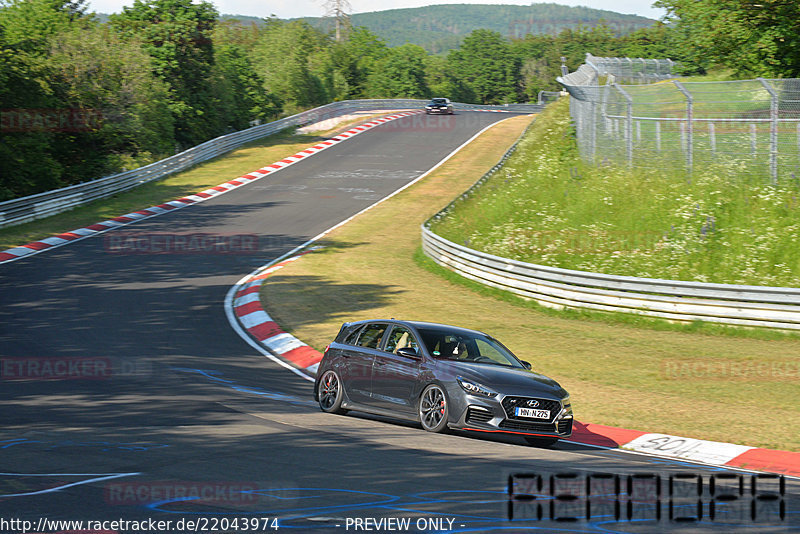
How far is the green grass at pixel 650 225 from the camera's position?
66.2 feet

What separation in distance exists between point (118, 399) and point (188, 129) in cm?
4127

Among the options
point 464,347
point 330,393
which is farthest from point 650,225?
point 330,393

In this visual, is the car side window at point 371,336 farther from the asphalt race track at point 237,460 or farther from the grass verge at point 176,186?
the grass verge at point 176,186

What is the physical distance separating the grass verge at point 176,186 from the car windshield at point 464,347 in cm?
1891

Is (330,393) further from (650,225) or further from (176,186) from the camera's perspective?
(176,186)

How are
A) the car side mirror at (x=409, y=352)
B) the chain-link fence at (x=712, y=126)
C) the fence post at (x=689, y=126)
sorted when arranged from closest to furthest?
the car side mirror at (x=409, y=352), the chain-link fence at (x=712, y=126), the fence post at (x=689, y=126)

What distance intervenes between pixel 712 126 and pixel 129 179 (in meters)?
25.1

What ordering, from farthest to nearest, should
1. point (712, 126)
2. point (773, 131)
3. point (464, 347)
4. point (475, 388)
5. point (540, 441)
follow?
point (712, 126), point (773, 131), point (464, 347), point (540, 441), point (475, 388)

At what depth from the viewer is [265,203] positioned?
35.4 meters

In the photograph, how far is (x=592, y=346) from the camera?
54.0 ft

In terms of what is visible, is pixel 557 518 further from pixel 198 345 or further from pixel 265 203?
pixel 265 203

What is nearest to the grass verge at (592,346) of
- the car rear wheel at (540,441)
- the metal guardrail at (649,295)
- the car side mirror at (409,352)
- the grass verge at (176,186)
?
the metal guardrail at (649,295)

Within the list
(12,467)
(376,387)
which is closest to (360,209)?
(376,387)

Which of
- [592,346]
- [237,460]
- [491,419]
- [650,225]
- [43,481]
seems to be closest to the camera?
[43,481]
